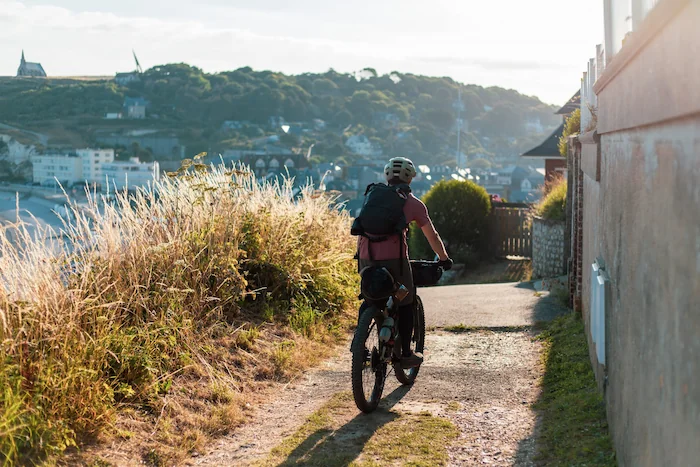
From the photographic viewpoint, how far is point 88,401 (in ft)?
16.5

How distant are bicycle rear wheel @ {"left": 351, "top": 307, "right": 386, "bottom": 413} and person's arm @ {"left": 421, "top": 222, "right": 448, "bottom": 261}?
2.29 ft

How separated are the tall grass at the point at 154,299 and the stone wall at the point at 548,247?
6.47 metres

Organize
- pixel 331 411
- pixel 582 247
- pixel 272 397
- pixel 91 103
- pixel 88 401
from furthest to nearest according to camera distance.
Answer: pixel 91 103 → pixel 582 247 → pixel 272 397 → pixel 331 411 → pixel 88 401

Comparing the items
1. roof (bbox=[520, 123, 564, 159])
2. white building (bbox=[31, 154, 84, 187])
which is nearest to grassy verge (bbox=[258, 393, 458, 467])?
roof (bbox=[520, 123, 564, 159])

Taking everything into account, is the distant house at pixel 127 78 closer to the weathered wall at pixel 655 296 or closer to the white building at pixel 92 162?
the white building at pixel 92 162

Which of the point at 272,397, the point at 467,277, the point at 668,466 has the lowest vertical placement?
the point at 467,277

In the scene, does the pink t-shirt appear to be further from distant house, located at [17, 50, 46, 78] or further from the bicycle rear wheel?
distant house, located at [17, 50, 46, 78]

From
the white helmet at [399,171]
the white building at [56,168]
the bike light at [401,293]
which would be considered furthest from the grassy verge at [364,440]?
the white building at [56,168]

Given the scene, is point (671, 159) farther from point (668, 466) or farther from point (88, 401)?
point (88, 401)

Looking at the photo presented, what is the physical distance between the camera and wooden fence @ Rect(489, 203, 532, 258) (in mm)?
21406

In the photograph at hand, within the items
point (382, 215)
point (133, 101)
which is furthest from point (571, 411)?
point (133, 101)

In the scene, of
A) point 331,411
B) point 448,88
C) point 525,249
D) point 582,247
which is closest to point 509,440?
point 331,411

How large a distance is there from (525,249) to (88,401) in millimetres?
17501

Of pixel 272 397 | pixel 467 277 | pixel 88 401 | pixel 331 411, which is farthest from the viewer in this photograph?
pixel 467 277
